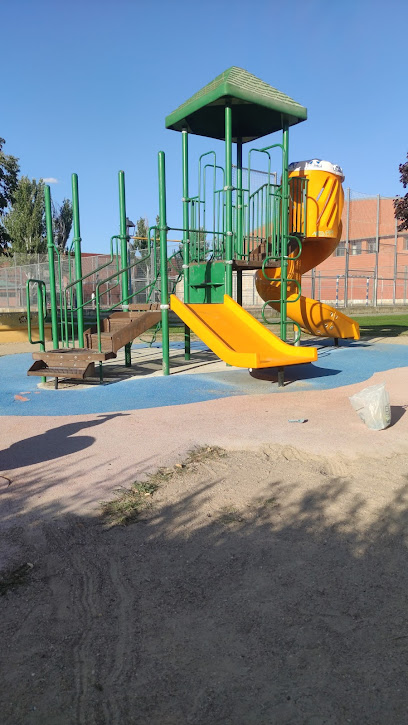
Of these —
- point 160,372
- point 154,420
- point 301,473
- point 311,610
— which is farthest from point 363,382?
point 311,610

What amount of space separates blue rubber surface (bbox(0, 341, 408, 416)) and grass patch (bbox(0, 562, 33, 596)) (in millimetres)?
3723

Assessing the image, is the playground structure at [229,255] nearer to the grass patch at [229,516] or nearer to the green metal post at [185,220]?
the green metal post at [185,220]

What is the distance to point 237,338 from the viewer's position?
A: 8367mm

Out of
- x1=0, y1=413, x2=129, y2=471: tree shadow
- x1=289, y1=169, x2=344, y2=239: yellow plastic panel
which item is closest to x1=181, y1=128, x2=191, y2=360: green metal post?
x1=289, y1=169, x2=344, y2=239: yellow plastic panel

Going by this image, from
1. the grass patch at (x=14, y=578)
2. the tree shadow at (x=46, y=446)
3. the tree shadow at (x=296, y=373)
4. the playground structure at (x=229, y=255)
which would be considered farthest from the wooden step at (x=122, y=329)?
the grass patch at (x=14, y=578)

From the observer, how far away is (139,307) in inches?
390

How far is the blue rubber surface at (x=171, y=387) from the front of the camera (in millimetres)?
6812

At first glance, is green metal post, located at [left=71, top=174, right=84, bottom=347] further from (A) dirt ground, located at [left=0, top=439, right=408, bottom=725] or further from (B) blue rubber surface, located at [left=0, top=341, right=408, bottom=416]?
(A) dirt ground, located at [left=0, top=439, right=408, bottom=725]

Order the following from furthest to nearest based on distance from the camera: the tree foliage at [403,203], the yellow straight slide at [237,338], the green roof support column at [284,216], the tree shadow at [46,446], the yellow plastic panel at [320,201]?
the tree foliage at [403,203] < the yellow plastic panel at [320,201] < the green roof support column at [284,216] < the yellow straight slide at [237,338] < the tree shadow at [46,446]

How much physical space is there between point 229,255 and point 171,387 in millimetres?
2746

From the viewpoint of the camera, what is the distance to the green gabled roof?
8.98m

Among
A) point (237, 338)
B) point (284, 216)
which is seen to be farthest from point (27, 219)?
point (237, 338)

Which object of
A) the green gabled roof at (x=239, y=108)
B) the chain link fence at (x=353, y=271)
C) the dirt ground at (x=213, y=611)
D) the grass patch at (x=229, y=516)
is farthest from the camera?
the chain link fence at (x=353, y=271)

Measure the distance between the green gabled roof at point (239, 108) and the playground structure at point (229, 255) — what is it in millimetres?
22
